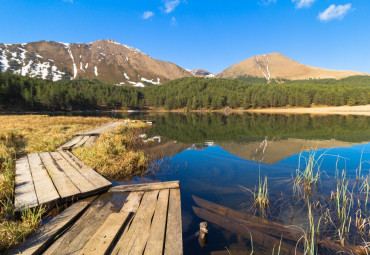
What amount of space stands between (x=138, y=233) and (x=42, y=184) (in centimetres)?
393

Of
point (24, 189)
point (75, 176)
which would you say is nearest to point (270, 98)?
point (75, 176)

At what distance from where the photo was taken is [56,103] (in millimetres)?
79438

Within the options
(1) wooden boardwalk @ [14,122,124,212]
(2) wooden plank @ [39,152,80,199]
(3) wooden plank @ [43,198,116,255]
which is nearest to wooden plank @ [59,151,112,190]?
(1) wooden boardwalk @ [14,122,124,212]

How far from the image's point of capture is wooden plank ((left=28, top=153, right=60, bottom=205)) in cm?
448

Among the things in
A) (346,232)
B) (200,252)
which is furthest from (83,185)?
(346,232)

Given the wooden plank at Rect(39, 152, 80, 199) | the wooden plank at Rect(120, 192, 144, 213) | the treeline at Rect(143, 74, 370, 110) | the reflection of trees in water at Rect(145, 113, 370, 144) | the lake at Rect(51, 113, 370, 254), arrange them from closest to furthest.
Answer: the lake at Rect(51, 113, 370, 254), the wooden plank at Rect(120, 192, 144, 213), the wooden plank at Rect(39, 152, 80, 199), the reflection of trees in water at Rect(145, 113, 370, 144), the treeline at Rect(143, 74, 370, 110)

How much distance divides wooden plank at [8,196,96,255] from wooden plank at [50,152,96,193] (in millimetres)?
838

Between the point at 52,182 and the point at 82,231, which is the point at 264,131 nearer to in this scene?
the point at 52,182

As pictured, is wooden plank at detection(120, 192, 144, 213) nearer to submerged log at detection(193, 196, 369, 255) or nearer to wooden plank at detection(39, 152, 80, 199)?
wooden plank at detection(39, 152, 80, 199)

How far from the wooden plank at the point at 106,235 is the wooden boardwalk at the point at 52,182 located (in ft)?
6.07

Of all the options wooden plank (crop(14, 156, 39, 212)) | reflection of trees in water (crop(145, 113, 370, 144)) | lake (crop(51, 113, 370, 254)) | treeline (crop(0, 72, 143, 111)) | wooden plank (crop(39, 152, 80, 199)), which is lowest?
lake (crop(51, 113, 370, 254))

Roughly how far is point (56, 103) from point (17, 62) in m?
178

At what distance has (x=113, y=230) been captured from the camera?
10.9 ft

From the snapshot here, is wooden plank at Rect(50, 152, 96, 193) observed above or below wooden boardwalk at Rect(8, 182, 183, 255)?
above
